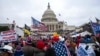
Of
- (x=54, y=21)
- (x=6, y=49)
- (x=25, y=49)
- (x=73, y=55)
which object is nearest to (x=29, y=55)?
(x=25, y=49)

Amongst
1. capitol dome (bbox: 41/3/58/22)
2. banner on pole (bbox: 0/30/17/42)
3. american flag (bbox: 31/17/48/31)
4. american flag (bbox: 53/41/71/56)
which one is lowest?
american flag (bbox: 53/41/71/56)

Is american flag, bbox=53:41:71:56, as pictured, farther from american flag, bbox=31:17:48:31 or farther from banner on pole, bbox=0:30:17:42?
american flag, bbox=31:17:48:31

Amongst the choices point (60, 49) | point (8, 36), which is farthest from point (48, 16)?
point (60, 49)

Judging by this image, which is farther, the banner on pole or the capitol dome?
the capitol dome

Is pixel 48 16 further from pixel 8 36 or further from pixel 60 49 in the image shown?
pixel 60 49

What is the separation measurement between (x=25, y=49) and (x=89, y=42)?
3.14 meters

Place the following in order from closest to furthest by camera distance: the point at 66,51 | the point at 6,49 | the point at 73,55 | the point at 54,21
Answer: the point at 6,49, the point at 66,51, the point at 73,55, the point at 54,21

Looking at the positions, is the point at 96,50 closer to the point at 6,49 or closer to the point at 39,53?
the point at 39,53

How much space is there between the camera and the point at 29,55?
8.19 meters

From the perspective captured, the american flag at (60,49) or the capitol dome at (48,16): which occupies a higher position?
the capitol dome at (48,16)

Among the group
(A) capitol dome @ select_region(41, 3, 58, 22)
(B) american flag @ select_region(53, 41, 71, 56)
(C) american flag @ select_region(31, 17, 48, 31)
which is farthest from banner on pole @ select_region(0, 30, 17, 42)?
(A) capitol dome @ select_region(41, 3, 58, 22)

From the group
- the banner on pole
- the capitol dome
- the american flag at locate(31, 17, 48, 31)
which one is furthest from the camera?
the capitol dome

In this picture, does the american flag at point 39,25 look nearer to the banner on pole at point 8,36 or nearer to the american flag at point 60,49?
the banner on pole at point 8,36

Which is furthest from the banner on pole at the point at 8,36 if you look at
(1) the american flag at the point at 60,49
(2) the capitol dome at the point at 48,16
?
(2) the capitol dome at the point at 48,16
